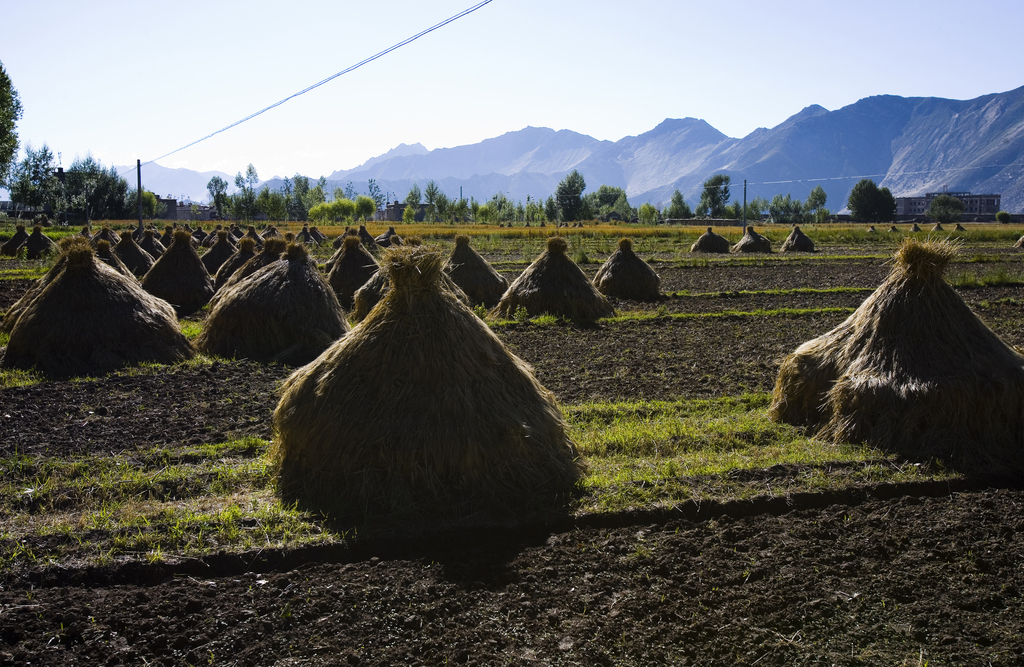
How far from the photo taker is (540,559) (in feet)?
14.9

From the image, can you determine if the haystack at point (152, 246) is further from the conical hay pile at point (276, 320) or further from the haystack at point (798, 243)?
the haystack at point (798, 243)

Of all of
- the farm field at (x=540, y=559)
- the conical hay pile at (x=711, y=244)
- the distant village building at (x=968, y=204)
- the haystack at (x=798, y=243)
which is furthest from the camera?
the distant village building at (x=968, y=204)

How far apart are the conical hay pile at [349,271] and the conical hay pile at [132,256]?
34.4 ft

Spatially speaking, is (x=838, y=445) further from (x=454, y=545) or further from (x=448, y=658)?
(x=448, y=658)

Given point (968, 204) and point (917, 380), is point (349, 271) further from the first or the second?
point (968, 204)

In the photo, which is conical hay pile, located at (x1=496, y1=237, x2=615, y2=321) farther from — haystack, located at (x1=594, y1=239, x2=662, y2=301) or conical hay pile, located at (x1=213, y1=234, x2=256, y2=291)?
conical hay pile, located at (x1=213, y1=234, x2=256, y2=291)

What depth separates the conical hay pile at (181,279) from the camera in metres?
17.5

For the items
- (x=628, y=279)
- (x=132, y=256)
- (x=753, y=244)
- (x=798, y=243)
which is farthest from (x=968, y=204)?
(x=132, y=256)

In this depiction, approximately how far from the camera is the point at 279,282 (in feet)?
38.3

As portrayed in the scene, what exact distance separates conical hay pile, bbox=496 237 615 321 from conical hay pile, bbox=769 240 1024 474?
7936 mm

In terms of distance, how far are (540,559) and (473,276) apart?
46.1ft

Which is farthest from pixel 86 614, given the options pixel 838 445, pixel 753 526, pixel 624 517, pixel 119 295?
pixel 119 295

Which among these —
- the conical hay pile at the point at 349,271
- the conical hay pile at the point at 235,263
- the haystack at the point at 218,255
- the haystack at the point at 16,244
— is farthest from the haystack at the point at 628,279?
the haystack at the point at 16,244

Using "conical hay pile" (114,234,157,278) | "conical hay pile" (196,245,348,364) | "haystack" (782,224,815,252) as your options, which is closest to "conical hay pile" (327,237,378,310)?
"conical hay pile" (196,245,348,364)
